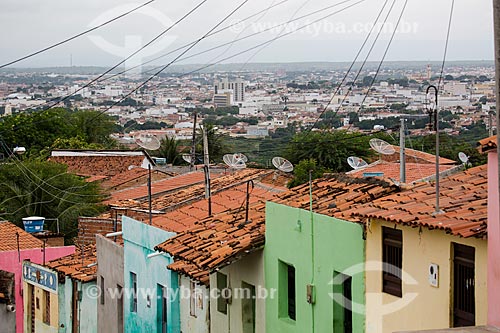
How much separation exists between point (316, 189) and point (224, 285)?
2.92 meters

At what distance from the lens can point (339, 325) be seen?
1370cm

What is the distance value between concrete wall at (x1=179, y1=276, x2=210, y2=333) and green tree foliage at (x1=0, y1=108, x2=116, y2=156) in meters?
56.0

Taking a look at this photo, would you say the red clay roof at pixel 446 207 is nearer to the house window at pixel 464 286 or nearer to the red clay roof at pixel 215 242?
the house window at pixel 464 286

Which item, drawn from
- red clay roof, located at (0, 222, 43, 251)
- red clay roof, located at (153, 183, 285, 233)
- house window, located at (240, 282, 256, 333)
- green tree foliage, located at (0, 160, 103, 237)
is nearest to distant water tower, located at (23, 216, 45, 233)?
red clay roof, located at (0, 222, 43, 251)

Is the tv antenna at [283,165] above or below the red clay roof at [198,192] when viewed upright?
above

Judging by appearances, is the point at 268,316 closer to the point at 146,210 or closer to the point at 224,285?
the point at 224,285

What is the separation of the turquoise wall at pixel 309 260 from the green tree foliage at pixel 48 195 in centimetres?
2901

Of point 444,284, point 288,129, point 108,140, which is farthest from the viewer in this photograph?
point 108,140

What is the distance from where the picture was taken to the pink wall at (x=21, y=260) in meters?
30.4

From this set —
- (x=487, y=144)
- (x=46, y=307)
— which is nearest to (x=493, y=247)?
(x=487, y=144)

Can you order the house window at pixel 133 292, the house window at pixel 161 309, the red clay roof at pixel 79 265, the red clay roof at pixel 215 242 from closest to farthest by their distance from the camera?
the red clay roof at pixel 215 242
the house window at pixel 161 309
the house window at pixel 133 292
the red clay roof at pixel 79 265

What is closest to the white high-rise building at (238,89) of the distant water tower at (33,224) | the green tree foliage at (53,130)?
the green tree foliage at (53,130)

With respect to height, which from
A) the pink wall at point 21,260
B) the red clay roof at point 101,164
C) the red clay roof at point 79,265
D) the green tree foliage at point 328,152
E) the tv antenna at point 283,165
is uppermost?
the tv antenna at point 283,165

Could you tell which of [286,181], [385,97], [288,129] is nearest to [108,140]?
[288,129]
